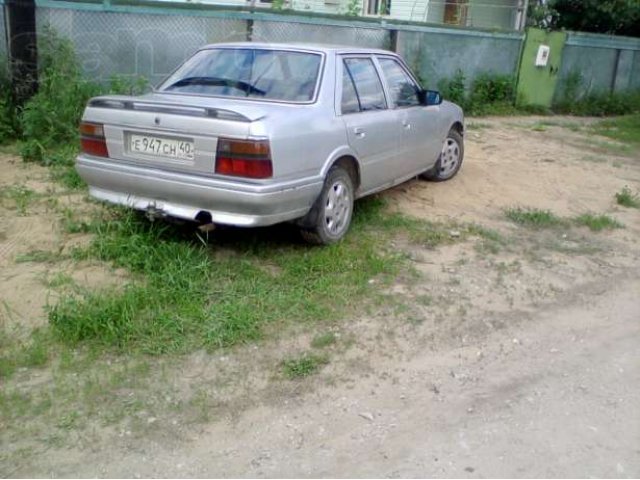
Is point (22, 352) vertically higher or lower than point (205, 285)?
lower

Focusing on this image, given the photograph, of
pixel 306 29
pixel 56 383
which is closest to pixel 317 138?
pixel 56 383

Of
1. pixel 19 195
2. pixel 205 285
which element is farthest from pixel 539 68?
pixel 205 285

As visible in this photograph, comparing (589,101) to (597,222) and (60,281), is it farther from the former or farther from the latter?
(60,281)

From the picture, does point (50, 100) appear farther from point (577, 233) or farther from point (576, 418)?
point (576, 418)

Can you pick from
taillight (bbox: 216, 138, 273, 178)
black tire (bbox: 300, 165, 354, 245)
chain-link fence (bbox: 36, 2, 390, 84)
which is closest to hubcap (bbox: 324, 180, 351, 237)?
black tire (bbox: 300, 165, 354, 245)

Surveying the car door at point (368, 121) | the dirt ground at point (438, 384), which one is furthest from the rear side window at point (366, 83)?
the dirt ground at point (438, 384)

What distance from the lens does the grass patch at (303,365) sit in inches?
157

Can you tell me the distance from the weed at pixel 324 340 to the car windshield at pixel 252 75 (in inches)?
75.4

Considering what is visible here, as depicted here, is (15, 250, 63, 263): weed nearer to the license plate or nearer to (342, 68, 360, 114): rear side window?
the license plate

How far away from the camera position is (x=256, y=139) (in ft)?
15.2

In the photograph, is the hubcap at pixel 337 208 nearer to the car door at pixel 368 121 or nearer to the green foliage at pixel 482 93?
the car door at pixel 368 121

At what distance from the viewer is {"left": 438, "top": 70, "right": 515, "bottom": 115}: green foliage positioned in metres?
13.8

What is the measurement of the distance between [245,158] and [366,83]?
6.22 feet

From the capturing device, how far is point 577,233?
6.77 m
